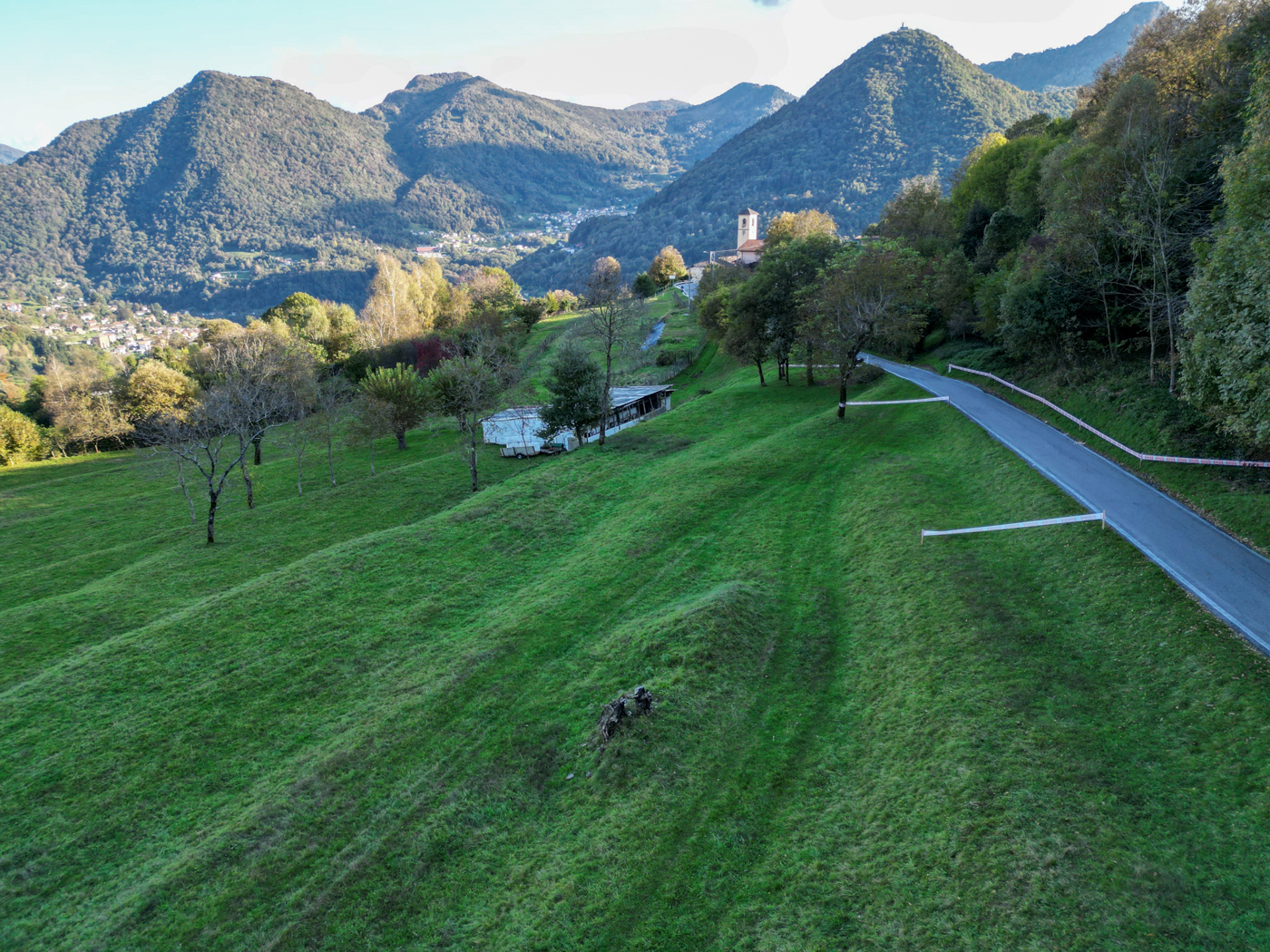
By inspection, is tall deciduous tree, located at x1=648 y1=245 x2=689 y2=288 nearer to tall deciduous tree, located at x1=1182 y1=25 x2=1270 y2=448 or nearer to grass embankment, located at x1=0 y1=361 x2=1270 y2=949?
grass embankment, located at x1=0 y1=361 x2=1270 y2=949

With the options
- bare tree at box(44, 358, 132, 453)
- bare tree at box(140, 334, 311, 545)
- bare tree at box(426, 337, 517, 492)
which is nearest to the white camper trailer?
bare tree at box(426, 337, 517, 492)

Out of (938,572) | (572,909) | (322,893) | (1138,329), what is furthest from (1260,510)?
(322,893)

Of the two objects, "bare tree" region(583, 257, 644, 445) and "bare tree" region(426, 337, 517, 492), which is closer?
"bare tree" region(583, 257, 644, 445)

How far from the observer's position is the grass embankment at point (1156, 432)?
65.5ft

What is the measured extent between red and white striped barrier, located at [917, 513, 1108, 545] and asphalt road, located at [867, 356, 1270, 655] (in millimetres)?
434

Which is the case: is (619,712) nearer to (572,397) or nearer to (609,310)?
(572,397)

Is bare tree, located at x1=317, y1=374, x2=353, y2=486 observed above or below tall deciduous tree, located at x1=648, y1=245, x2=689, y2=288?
below

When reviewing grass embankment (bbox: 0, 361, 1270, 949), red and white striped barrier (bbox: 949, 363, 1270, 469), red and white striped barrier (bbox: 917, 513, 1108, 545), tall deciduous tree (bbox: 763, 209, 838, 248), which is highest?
tall deciduous tree (bbox: 763, 209, 838, 248)

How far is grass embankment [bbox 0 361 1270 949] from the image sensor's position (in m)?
11.3

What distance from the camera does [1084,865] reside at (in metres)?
10.7

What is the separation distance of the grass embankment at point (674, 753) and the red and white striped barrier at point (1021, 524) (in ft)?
1.66

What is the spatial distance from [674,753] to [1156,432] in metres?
25.6

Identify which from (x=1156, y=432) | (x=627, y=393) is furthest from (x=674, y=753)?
(x=627, y=393)

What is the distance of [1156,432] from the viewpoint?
25.9 metres
